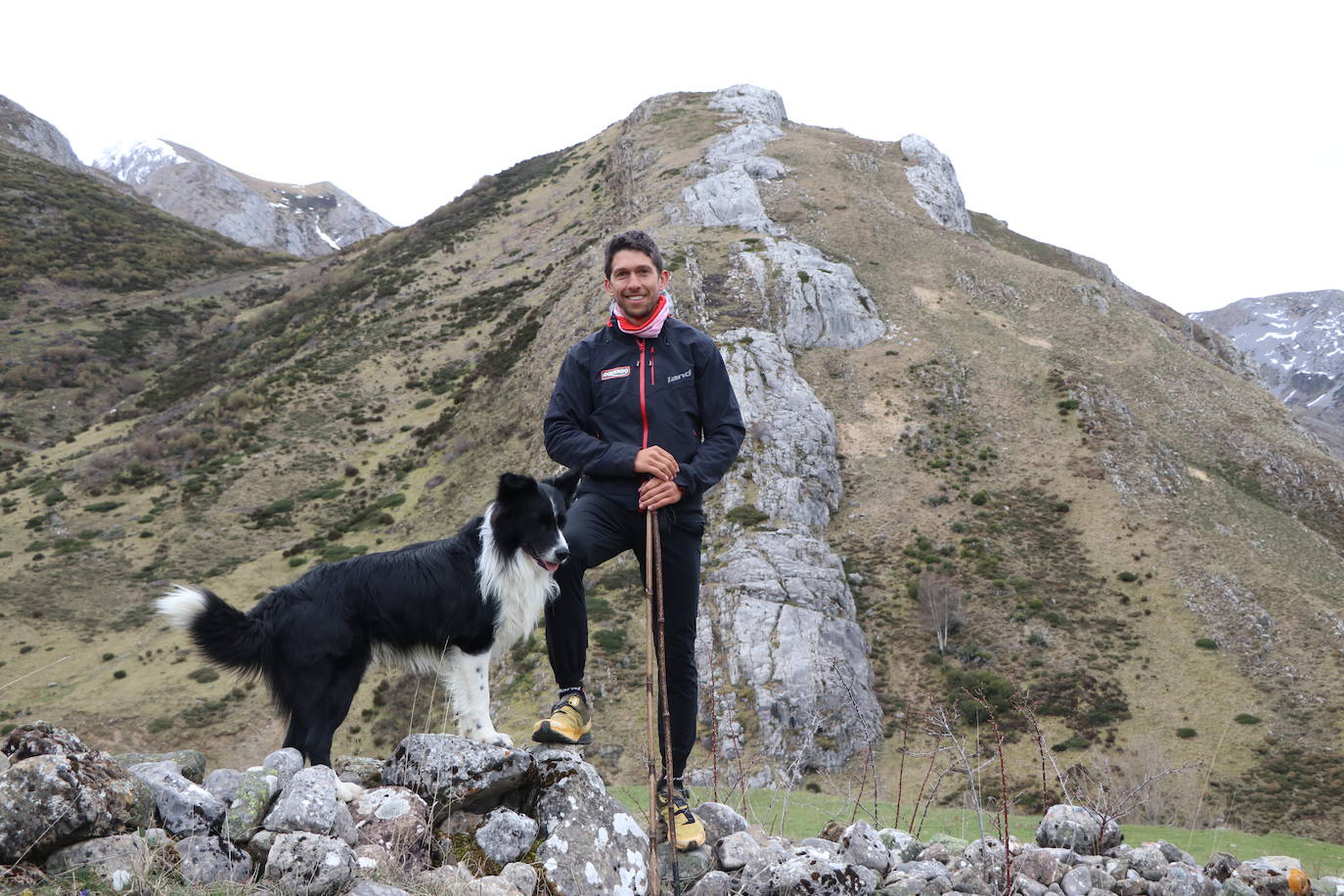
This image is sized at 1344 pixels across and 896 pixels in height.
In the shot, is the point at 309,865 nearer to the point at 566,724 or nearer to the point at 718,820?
the point at 566,724

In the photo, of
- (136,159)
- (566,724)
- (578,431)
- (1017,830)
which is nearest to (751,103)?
(1017,830)

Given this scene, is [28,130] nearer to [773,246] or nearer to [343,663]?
[773,246]

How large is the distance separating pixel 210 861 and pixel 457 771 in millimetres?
1287

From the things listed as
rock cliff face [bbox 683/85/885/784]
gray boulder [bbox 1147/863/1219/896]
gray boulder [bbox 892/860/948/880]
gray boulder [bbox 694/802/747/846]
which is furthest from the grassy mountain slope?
gray boulder [bbox 1147/863/1219/896]

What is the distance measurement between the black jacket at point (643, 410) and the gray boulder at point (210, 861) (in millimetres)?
2626

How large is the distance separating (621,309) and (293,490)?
3766 cm

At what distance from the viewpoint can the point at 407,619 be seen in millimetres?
5512

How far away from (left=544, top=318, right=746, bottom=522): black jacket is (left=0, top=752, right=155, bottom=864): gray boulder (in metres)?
2.77

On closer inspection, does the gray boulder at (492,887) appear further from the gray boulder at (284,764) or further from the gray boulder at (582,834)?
the gray boulder at (284,764)

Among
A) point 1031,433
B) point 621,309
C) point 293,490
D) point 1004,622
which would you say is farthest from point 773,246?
point 621,309

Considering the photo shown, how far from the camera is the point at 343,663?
5430mm

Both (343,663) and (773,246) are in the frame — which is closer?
(343,663)

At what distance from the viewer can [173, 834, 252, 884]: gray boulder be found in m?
3.43

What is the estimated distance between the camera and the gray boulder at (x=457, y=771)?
4477 mm
